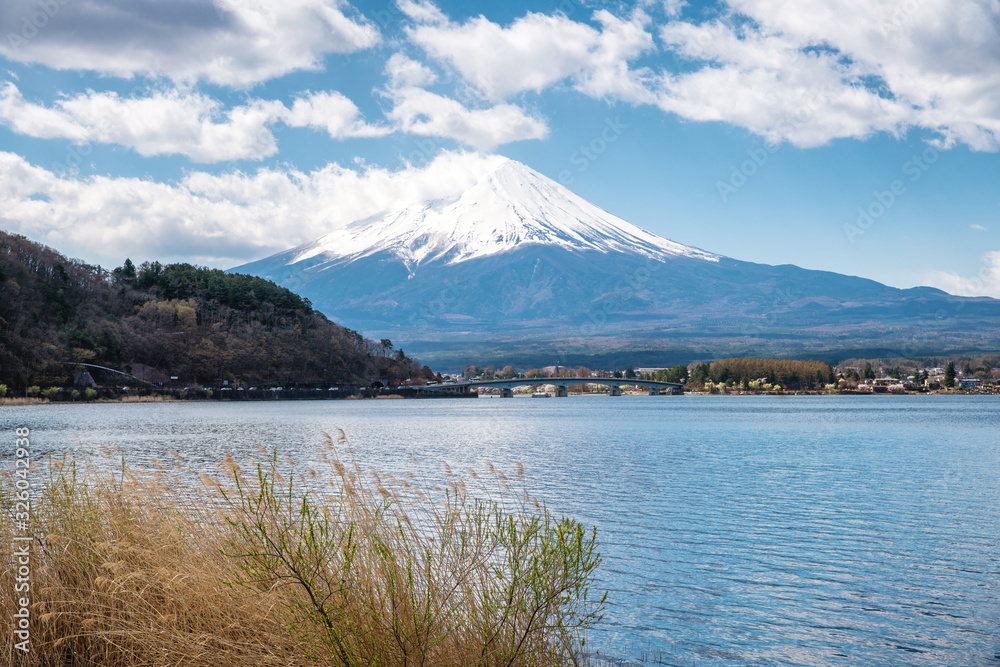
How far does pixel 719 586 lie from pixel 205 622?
8.70 metres

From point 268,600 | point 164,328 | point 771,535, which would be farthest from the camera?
point 164,328

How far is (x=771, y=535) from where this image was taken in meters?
17.1

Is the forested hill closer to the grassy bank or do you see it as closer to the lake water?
the lake water

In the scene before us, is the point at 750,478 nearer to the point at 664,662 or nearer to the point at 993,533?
the point at 993,533

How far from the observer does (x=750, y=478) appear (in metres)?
27.0

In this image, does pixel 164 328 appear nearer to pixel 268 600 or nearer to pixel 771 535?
pixel 771 535

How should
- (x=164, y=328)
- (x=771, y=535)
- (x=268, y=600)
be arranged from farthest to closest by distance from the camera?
1. (x=164, y=328)
2. (x=771, y=535)
3. (x=268, y=600)

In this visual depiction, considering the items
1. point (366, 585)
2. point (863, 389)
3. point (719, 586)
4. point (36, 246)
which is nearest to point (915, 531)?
point (719, 586)

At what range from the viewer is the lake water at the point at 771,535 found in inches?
409

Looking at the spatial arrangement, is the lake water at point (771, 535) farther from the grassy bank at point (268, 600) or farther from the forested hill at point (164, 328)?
the forested hill at point (164, 328)

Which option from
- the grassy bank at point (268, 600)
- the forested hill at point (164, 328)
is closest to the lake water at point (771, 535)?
the grassy bank at point (268, 600)

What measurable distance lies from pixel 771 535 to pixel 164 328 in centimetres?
12895

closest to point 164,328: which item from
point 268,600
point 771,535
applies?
point 771,535

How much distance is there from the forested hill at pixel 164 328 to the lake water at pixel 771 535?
64.9 meters
